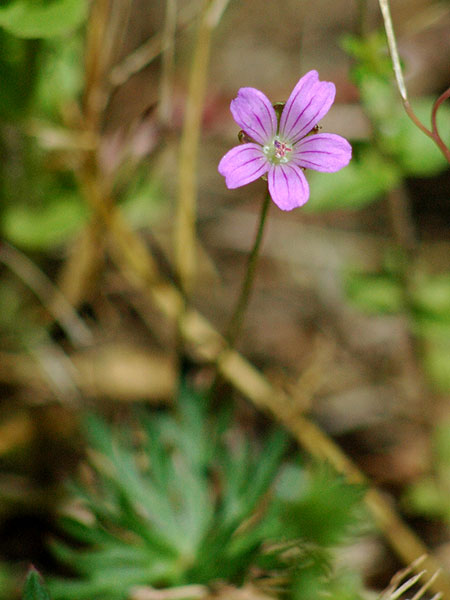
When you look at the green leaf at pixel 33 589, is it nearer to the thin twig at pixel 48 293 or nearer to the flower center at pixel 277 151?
the flower center at pixel 277 151

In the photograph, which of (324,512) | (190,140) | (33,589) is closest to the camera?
(33,589)

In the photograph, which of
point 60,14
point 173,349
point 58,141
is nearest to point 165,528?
point 173,349

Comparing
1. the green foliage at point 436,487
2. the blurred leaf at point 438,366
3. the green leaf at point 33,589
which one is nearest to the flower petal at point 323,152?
the green leaf at point 33,589

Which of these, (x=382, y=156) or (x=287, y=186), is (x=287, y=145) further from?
(x=382, y=156)

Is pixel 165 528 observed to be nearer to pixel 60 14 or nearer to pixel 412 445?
pixel 412 445

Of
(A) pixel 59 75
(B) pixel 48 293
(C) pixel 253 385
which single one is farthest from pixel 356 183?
(B) pixel 48 293

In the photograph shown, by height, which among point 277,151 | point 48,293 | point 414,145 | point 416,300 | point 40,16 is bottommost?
point 277,151

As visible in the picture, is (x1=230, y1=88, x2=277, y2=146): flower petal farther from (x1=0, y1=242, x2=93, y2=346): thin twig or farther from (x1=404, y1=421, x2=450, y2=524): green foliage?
(x1=404, y1=421, x2=450, y2=524): green foliage
